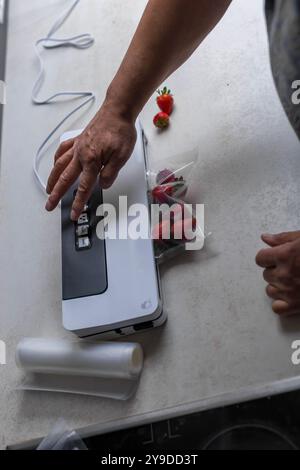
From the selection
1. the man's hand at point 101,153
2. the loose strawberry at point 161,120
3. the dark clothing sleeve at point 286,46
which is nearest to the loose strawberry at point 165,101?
the loose strawberry at point 161,120

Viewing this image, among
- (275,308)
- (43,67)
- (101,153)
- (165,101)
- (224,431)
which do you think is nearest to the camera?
(224,431)

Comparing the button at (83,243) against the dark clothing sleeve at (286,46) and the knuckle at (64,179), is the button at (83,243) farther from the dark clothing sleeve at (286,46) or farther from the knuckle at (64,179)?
the dark clothing sleeve at (286,46)

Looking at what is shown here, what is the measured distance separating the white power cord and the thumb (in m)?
0.40

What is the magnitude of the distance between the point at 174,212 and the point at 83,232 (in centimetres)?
13

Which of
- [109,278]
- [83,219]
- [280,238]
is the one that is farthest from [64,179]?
[280,238]

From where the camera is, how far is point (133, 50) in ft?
2.06

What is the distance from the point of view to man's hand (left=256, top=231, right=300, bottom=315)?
545 mm

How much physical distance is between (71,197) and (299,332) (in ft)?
1.25

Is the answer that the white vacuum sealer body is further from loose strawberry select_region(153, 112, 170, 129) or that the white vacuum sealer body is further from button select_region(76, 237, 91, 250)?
loose strawberry select_region(153, 112, 170, 129)

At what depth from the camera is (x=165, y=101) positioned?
757 millimetres

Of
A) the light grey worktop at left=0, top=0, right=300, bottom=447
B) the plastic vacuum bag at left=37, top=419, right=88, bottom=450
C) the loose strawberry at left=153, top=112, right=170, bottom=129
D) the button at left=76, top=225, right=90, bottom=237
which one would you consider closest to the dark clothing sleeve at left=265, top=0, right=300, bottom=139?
the light grey worktop at left=0, top=0, right=300, bottom=447

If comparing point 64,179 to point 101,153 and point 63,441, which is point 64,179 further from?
point 63,441

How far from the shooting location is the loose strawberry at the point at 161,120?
75 cm
